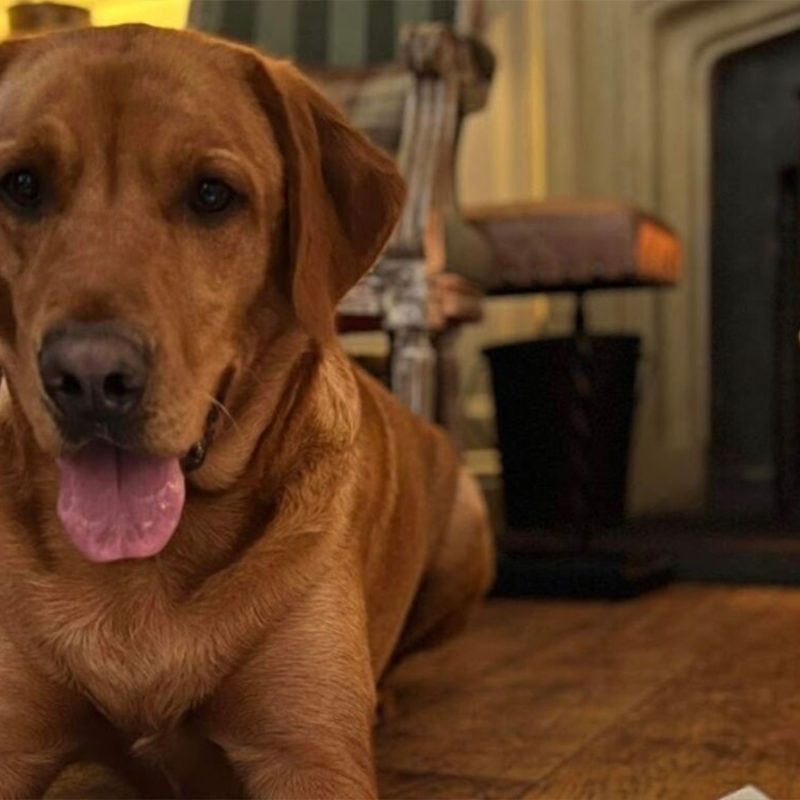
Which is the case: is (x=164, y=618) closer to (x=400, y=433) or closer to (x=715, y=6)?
(x=400, y=433)

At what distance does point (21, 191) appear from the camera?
4.30ft

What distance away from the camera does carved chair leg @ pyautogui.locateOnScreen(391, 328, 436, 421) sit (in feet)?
9.23

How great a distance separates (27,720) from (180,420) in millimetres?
338

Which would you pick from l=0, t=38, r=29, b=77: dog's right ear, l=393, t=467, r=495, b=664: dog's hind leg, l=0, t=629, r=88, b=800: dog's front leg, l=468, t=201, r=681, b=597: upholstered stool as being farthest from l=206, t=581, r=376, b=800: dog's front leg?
l=468, t=201, r=681, b=597: upholstered stool

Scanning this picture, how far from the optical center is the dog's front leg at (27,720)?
1358 millimetres

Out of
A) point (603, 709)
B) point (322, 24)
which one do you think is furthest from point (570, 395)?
point (603, 709)

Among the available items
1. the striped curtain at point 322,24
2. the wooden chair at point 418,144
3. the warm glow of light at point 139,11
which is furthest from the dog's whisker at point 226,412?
the warm glow of light at point 139,11

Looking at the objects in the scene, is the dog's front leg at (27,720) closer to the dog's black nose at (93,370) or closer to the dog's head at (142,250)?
the dog's head at (142,250)

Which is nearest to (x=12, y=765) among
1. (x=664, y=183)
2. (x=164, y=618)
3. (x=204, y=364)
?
(x=164, y=618)

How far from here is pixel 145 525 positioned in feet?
4.27

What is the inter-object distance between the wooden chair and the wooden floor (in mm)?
553

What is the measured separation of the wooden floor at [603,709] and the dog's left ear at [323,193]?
0.57 m

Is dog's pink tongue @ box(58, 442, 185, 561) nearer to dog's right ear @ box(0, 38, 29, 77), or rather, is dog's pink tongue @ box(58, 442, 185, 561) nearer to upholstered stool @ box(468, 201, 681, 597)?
dog's right ear @ box(0, 38, 29, 77)

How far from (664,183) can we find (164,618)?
3.69 m
